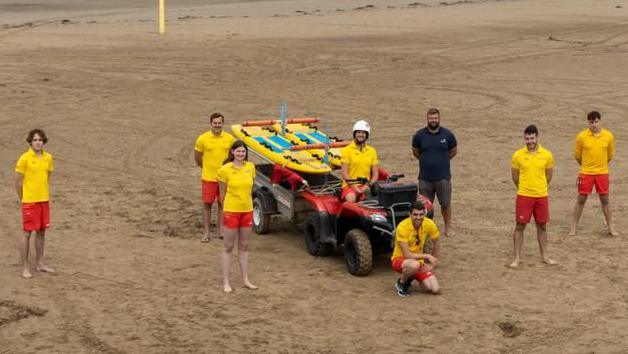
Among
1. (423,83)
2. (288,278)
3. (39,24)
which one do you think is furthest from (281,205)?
(39,24)

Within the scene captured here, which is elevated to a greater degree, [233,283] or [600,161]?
[600,161]

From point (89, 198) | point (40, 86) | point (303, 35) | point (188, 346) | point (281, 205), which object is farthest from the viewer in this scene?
point (303, 35)

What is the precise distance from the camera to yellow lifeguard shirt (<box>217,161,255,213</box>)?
11.7 meters

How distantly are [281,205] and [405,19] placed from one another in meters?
24.8

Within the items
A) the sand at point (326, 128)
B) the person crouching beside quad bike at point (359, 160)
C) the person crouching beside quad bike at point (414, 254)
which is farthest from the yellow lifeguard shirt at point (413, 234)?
the person crouching beside quad bike at point (359, 160)

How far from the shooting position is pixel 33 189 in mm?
12070

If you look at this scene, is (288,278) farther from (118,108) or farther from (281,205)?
(118,108)

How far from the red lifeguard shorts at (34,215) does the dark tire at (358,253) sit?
3.31 metres

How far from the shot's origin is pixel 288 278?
12289 mm

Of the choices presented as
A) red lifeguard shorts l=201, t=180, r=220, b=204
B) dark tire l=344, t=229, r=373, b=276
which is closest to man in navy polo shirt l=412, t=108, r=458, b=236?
dark tire l=344, t=229, r=373, b=276

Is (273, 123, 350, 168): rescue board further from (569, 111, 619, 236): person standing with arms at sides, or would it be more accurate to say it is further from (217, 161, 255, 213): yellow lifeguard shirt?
(569, 111, 619, 236): person standing with arms at sides

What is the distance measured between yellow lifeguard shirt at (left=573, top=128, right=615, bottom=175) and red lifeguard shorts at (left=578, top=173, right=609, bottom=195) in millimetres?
50

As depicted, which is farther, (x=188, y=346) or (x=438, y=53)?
(x=438, y=53)

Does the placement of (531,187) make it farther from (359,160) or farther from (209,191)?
(209,191)
